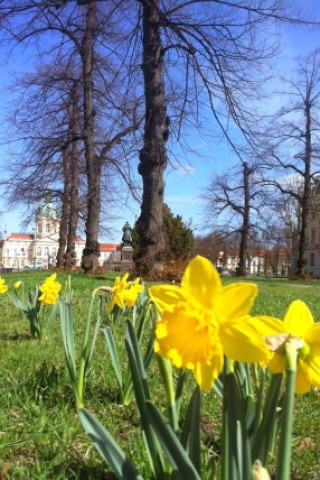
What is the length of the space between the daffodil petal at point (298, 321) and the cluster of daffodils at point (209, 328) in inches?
2.6

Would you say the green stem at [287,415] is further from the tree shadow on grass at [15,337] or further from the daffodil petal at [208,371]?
the tree shadow on grass at [15,337]

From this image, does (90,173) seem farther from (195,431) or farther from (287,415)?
(287,415)

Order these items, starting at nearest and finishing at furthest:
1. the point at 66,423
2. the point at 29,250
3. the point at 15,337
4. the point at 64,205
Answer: the point at 66,423
the point at 15,337
the point at 64,205
the point at 29,250

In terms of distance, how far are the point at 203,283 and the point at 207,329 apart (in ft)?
0.26

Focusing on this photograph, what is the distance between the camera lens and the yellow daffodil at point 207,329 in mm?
712

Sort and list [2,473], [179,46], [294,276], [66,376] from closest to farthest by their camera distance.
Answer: [2,473], [66,376], [179,46], [294,276]

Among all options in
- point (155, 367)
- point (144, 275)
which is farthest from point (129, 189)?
point (155, 367)

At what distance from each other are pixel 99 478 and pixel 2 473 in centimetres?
25

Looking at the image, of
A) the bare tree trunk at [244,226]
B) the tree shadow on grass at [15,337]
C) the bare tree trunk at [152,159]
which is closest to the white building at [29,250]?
the bare tree trunk at [244,226]

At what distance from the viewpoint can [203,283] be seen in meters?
0.76

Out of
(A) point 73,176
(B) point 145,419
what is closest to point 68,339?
(B) point 145,419

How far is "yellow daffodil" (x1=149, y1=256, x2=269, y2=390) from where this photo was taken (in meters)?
0.71

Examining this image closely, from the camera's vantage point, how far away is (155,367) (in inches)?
97.7

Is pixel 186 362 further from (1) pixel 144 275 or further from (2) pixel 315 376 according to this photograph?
(1) pixel 144 275
